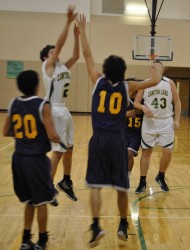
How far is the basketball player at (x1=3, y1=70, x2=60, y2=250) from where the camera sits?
2979mm

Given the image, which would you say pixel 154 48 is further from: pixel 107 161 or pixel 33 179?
pixel 33 179

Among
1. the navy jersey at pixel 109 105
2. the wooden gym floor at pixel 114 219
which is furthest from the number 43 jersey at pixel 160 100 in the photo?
the navy jersey at pixel 109 105

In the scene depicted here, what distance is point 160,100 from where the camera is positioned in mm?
5312

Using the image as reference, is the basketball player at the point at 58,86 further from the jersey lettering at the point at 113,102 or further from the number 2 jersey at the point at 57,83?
the jersey lettering at the point at 113,102

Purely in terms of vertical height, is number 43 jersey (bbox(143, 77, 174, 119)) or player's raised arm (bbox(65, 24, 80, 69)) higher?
player's raised arm (bbox(65, 24, 80, 69))

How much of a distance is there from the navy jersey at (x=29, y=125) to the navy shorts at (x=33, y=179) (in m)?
0.07

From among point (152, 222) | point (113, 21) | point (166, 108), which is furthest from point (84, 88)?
point (152, 222)

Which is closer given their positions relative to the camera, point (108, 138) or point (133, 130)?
point (108, 138)

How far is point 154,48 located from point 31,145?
33.6 ft

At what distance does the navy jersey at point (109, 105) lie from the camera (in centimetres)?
336

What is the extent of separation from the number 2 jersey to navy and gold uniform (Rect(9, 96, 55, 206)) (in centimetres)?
122

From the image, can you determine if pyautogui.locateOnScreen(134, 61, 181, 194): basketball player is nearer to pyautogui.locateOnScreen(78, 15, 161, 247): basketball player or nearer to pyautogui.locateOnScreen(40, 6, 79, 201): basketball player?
pyautogui.locateOnScreen(40, 6, 79, 201): basketball player

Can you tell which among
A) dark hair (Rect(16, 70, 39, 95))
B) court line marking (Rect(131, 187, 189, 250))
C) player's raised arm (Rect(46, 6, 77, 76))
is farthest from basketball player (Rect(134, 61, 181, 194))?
dark hair (Rect(16, 70, 39, 95))

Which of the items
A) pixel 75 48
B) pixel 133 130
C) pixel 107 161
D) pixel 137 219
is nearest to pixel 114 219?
pixel 137 219
